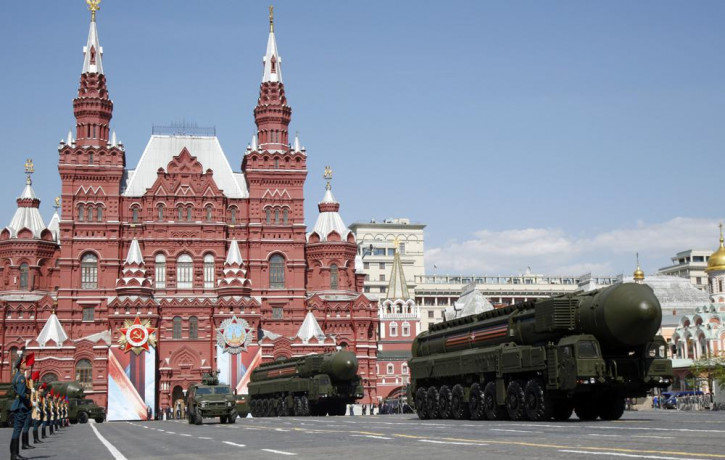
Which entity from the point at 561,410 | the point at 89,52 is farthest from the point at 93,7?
the point at 561,410

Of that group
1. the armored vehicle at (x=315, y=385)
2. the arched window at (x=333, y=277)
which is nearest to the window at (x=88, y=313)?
the arched window at (x=333, y=277)

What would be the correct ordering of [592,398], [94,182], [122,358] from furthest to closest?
[94,182] < [122,358] < [592,398]

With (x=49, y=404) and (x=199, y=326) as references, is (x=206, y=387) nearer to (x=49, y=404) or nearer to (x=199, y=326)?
(x=49, y=404)

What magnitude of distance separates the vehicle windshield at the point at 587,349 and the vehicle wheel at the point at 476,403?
7.20 metres

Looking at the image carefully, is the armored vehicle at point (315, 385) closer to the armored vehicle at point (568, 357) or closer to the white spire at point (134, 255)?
the armored vehicle at point (568, 357)

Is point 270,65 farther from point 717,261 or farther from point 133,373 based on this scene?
point 717,261

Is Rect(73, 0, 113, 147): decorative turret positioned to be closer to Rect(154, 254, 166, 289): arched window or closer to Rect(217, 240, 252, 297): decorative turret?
Rect(154, 254, 166, 289): arched window

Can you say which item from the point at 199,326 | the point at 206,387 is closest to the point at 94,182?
the point at 199,326

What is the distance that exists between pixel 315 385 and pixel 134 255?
36342 mm

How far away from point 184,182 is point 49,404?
183 feet

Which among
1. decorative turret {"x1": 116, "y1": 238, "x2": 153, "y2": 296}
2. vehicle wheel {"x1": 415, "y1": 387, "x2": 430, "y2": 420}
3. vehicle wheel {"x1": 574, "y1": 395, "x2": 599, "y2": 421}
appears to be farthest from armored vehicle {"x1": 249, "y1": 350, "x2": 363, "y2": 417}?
vehicle wheel {"x1": 574, "y1": 395, "x2": 599, "y2": 421}

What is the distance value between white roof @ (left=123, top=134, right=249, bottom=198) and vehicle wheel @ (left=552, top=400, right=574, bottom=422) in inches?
2761

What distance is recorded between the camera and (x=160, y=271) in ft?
314

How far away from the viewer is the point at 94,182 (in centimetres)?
9519
